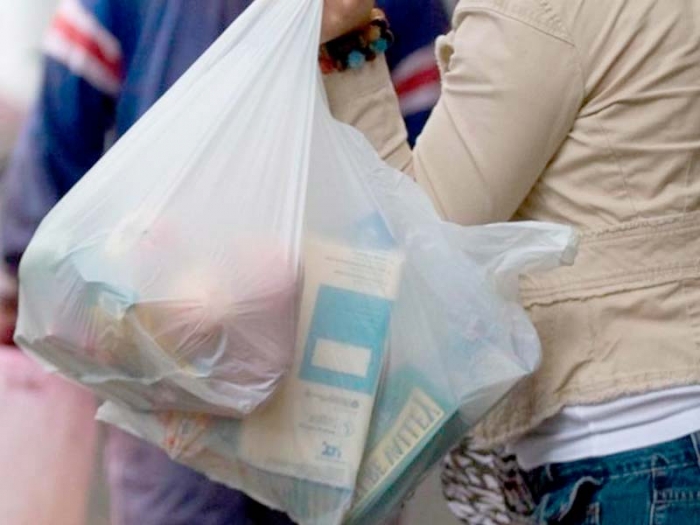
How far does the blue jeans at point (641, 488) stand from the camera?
0.78 meters

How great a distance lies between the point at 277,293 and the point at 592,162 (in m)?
0.24

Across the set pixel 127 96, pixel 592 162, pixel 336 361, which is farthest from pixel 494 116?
pixel 127 96

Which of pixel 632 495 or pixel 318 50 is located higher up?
pixel 318 50

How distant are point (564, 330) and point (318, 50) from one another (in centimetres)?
26

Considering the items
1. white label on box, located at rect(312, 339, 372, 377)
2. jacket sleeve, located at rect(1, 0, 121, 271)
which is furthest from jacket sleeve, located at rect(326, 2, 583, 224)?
jacket sleeve, located at rect(1, 0, 121, 271)

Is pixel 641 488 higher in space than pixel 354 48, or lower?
lower

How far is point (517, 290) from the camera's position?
2.68 ft

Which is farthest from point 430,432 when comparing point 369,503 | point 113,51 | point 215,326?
point 113,51

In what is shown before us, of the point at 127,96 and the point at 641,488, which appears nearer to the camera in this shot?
the point at 641,488

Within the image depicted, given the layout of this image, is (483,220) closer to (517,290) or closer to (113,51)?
(517,290)

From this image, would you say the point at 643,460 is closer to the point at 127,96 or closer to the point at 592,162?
the point at 592,162

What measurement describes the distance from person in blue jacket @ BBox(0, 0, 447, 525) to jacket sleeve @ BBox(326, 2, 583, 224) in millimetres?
182

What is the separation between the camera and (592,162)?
31.3 inches

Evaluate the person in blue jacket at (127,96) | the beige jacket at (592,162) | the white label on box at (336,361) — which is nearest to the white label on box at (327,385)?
the white label on box at (336,361)
